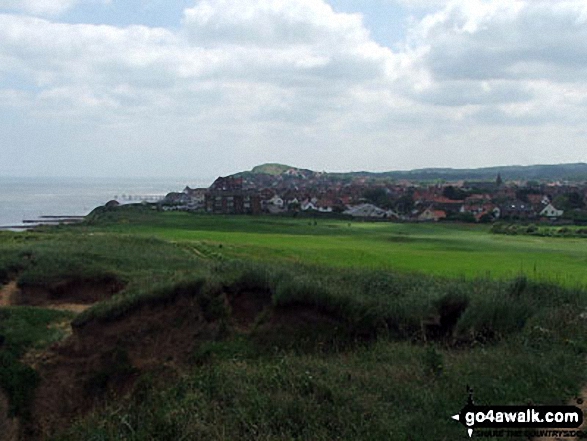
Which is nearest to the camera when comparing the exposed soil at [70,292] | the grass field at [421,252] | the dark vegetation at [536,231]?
the exposed soil at [70,292]

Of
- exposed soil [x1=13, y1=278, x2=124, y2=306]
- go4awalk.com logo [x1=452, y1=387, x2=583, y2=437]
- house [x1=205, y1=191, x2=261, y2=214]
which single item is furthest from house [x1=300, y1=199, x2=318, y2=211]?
go4awalk.com logo [x1=452, y1=387, x2=583, y2=437]

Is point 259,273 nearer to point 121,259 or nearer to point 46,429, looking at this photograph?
point 46,429

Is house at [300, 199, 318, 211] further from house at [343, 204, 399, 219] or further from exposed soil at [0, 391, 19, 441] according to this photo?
exposed soil at [0, 391, 19, 441]

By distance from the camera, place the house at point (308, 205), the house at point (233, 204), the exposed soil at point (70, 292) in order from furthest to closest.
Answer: the house at point (308, 205) < the house at point (233, 204) < the exposed soil at point (70, 292)

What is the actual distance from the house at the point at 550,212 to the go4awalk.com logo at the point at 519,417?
83.2 m

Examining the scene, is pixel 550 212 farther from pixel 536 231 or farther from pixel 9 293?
pixel 9 293

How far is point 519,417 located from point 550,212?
88746mm

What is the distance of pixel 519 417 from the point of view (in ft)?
20.2

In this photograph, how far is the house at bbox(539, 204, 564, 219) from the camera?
83.8 meters

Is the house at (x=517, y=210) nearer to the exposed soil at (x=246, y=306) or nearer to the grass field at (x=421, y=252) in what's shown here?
the grass field at (x=421, y=252)

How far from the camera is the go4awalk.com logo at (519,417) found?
19.8 ft

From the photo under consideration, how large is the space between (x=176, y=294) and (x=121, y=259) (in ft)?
34.8

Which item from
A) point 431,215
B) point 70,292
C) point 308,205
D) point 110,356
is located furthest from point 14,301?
point 308,205

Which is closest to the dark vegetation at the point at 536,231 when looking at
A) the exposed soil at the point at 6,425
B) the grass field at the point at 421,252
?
the grass field at the point at 421,252
